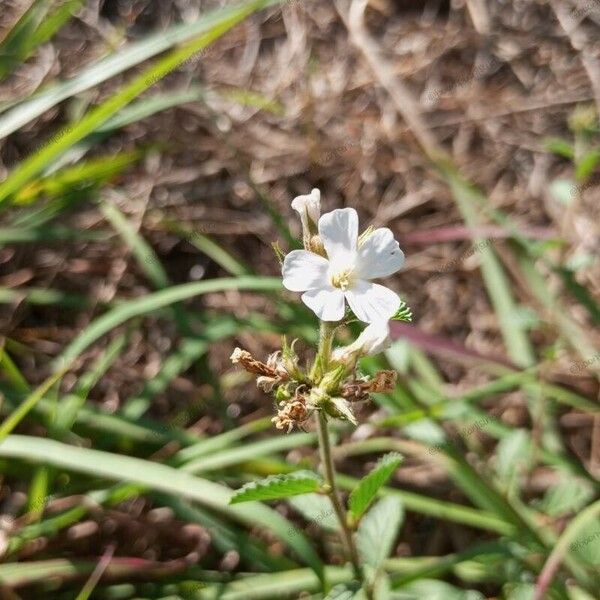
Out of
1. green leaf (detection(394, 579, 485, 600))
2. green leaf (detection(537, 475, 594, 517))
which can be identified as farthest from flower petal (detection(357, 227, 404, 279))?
green leaf (detection(537, 475, 594, 517))

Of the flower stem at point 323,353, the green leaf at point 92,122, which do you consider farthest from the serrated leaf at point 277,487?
the green leaf at point 92,122

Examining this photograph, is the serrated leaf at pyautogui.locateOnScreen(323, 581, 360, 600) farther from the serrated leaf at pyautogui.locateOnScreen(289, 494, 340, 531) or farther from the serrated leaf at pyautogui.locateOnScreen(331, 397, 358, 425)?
the serrated leaf at pyautogui.locateOnScreen(331, 397, 358, 425)

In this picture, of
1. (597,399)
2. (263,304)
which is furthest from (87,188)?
(597,399)

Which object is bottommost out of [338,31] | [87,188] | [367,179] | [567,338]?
[567,338]

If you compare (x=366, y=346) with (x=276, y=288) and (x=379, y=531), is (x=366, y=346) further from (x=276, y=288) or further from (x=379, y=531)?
(x=276, y=288)

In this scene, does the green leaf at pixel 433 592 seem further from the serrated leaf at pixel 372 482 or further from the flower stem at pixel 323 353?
the flower stem at pixel 323 353

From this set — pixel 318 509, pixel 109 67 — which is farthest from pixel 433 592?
pixel 109 67

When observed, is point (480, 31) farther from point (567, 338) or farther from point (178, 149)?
point (567, 338)
